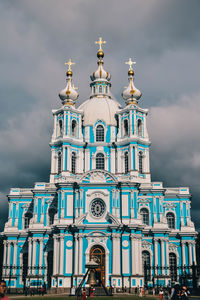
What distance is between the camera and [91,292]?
108ft

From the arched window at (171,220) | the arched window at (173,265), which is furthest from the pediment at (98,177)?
the arched window at (173,265)

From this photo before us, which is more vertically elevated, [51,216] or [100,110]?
[100,110]

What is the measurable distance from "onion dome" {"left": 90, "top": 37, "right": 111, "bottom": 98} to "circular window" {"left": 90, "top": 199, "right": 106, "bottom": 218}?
55.8ft

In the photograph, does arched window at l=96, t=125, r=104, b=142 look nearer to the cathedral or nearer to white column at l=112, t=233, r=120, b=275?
the cathedral

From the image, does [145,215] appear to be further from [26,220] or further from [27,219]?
[26,220]

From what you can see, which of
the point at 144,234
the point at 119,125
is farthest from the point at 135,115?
the point at 144,234

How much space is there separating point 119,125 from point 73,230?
15.0 m

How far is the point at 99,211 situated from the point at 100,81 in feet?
65.8

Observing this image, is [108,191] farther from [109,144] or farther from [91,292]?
[91,292]

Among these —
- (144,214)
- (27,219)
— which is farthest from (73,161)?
(144,214)

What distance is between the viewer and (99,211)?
42.3m

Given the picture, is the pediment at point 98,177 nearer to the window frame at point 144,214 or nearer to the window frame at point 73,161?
the window frame at point 73,161

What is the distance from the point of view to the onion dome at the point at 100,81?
54.6 meters

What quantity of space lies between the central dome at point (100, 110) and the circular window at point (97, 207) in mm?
11815
